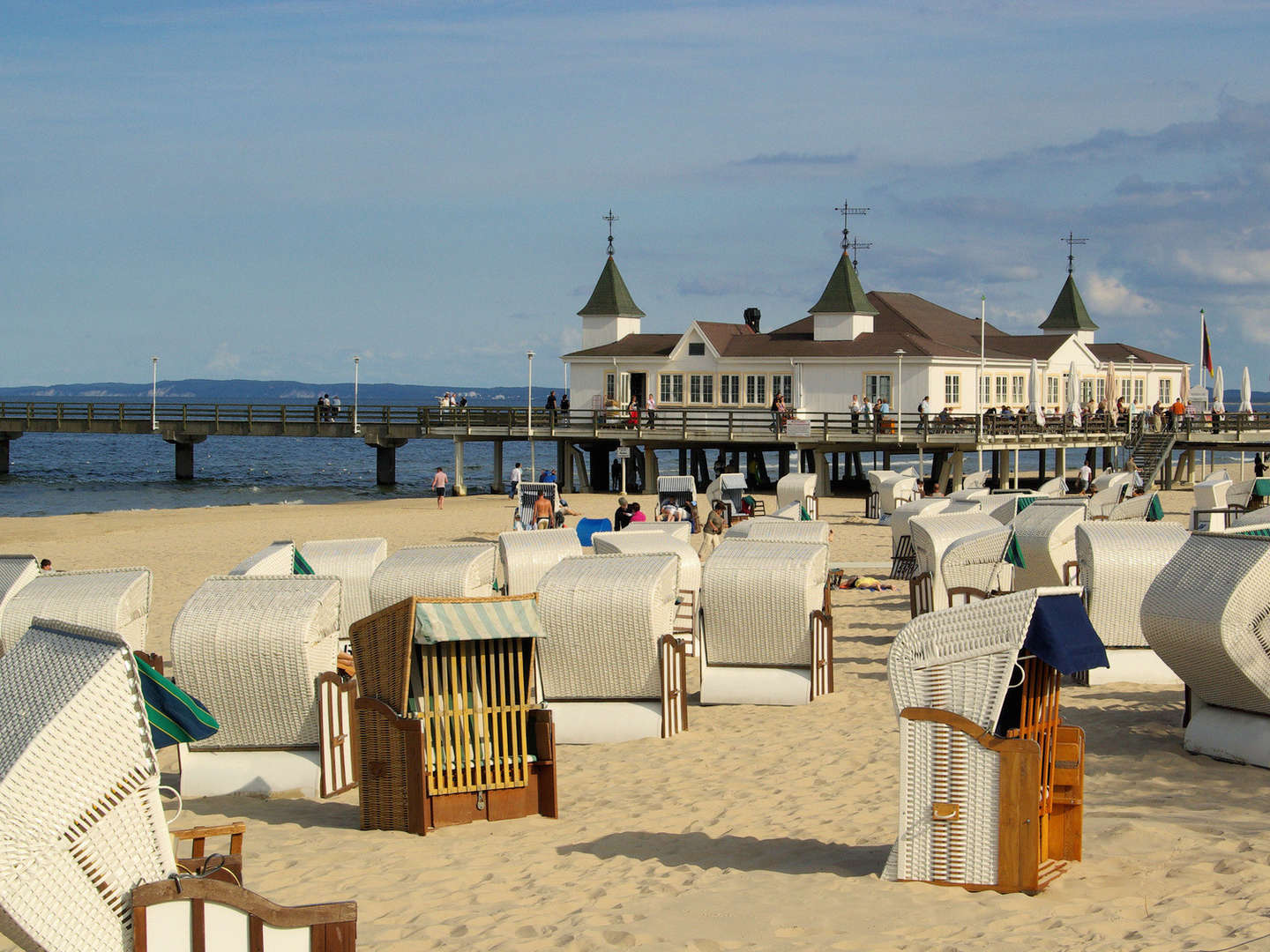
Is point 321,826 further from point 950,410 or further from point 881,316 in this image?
point 881,316

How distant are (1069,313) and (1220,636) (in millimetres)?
45983

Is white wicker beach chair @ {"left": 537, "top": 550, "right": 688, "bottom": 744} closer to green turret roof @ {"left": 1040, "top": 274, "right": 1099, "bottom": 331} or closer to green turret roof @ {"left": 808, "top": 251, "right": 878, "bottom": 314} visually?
green turret roof @ {"left": 808, "top": 251, "right": 878, "bottom": 314}

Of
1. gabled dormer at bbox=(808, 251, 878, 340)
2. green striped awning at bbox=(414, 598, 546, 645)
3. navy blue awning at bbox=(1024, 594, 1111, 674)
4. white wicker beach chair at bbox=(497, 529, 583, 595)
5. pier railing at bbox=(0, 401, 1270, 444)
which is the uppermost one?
gabled dormer at bbox=(808, 251, 878, 340)

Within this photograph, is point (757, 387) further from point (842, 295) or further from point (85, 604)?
point (85, 604)

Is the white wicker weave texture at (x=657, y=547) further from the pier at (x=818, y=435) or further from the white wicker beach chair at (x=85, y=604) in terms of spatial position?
the pier at (x=818, y=435)

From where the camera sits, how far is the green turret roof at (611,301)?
1793 inches

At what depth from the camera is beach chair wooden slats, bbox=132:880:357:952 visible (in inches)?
208

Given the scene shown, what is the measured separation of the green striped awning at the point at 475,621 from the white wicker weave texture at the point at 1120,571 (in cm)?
539

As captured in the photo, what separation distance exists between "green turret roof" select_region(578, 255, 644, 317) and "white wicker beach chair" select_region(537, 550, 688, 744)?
1387 inches

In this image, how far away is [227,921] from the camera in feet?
18.0

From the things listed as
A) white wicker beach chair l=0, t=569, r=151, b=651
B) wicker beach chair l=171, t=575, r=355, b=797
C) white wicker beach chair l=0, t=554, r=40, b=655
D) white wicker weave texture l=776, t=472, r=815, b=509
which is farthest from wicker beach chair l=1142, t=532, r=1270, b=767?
white wicker weave texture l=776, t=472, r=815, b=509

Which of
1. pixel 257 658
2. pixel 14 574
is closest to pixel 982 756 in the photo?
pixel 257 658

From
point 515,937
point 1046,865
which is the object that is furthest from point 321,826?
point 1046,865

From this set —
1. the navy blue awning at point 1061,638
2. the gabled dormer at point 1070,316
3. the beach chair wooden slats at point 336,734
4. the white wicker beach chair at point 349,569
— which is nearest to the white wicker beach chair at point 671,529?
the white wicker beach chair at point 349,569
